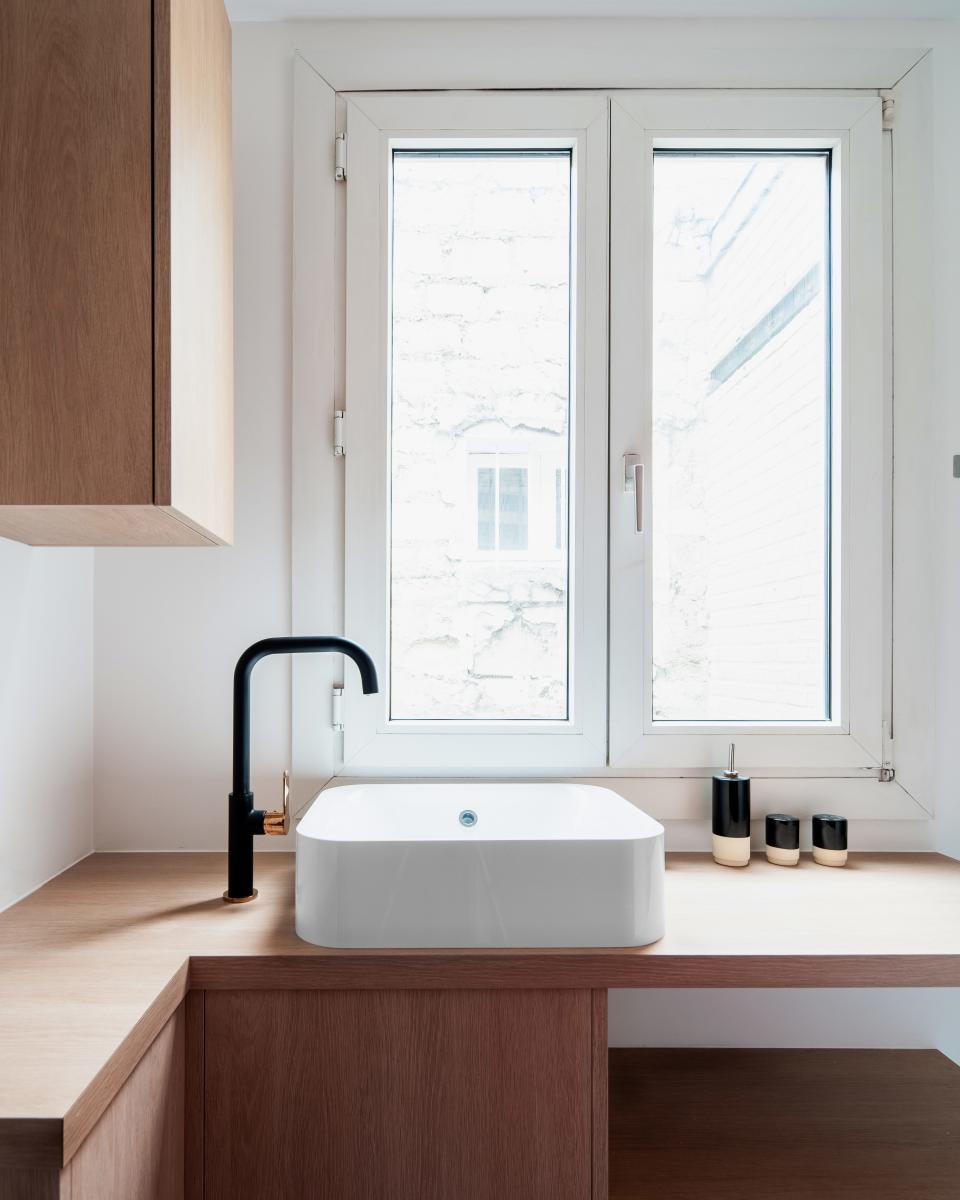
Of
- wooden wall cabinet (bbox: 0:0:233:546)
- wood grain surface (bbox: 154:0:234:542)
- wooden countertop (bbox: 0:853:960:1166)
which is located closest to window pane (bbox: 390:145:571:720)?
wood grain surface (bbox: 154:0:234:542)

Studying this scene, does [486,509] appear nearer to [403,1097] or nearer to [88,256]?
[88,256]

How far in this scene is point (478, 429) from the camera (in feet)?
4.42

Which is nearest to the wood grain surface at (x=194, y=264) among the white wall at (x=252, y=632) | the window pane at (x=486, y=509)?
the white wall at (x=252, y=632)

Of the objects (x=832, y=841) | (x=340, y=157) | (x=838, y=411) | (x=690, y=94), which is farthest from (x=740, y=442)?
(x=340, y=157)

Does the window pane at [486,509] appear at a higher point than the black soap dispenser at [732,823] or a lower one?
higher

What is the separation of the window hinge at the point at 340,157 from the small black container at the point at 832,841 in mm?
1439

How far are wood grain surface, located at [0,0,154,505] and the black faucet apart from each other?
0.32 metres

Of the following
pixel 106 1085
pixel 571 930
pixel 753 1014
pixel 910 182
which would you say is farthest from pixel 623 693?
pixel 910 182

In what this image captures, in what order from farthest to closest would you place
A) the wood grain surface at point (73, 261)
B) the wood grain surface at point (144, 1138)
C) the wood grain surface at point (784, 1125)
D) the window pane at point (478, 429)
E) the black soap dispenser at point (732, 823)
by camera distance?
the window pane at point (478, 429) < the black soap dispenser at point (732, 823) < the wood grain surface at point (784, 1125) < the wood grain surface at point (73, 261) < the wood grain surface at point (144, 1138)

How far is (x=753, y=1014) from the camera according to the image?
4.24 feet

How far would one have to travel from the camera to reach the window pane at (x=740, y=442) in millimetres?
1350

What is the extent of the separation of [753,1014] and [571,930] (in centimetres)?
67

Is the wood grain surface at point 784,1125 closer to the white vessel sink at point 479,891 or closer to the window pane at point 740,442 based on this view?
the white vessel sink at point 479,891

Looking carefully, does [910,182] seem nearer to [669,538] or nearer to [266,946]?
[669,538]
